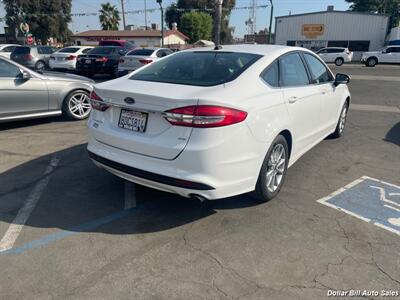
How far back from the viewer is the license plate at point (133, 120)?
119 inches

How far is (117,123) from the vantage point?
3.23 meters

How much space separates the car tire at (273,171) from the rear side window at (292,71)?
27.9 inches

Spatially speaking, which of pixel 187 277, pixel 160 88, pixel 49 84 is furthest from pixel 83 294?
pixel 49 84

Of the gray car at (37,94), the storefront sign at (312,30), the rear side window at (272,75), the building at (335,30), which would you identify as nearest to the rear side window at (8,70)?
the gray car at (37,94)

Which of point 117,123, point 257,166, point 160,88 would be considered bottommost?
point 257,166

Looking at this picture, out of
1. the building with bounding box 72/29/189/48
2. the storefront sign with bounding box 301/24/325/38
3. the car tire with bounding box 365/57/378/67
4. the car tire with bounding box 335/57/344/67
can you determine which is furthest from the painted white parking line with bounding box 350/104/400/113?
the building with bounding box 72/29/189/48

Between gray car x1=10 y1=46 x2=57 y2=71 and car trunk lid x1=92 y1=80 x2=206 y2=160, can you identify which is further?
gray car x1=10 y1=46 x2=57 y2=71

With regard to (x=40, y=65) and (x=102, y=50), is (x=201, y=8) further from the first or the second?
(x=102, y=50)

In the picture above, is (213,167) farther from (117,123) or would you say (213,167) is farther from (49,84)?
(49,84)

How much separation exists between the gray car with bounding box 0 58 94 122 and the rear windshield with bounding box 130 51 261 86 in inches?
137

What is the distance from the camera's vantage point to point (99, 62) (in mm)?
14617

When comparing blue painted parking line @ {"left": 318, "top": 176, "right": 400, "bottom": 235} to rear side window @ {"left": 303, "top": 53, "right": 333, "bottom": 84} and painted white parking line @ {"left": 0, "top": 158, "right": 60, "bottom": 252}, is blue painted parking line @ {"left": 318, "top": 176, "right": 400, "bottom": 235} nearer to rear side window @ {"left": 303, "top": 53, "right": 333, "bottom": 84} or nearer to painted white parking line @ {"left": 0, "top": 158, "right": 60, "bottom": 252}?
rear side window @ {"left": 303, "top": 53, "right": 333, "bottom": 84}

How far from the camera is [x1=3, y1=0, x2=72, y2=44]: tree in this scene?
54.7m

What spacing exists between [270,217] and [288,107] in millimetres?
1176
